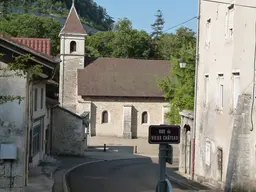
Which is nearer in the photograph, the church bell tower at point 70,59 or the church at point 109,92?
the church at point 109,92

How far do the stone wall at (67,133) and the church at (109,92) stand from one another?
53.8ft

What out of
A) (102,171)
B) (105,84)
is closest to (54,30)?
(105,84)

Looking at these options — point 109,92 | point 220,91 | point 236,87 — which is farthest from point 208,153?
point 109,92

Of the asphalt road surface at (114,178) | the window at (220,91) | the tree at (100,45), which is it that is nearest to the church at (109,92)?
the asphalt road surface at (114,178)

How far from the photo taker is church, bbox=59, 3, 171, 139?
51.0 metres

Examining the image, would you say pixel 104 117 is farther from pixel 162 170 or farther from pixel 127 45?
pixel 162 170

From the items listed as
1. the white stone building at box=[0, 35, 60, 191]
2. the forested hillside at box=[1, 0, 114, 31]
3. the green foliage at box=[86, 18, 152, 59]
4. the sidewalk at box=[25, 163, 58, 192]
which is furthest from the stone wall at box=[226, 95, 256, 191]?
the forested hillside at box=[1, 0, 114, 31]

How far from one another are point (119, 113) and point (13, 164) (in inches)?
1490

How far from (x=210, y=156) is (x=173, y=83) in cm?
2575

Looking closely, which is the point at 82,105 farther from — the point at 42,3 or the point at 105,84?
the point at 42,3

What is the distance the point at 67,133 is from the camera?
3297 cm

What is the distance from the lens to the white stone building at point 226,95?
15.6 metres

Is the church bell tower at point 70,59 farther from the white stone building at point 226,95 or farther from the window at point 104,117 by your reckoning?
the white stone building at point 226,95

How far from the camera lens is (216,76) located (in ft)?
67.7
